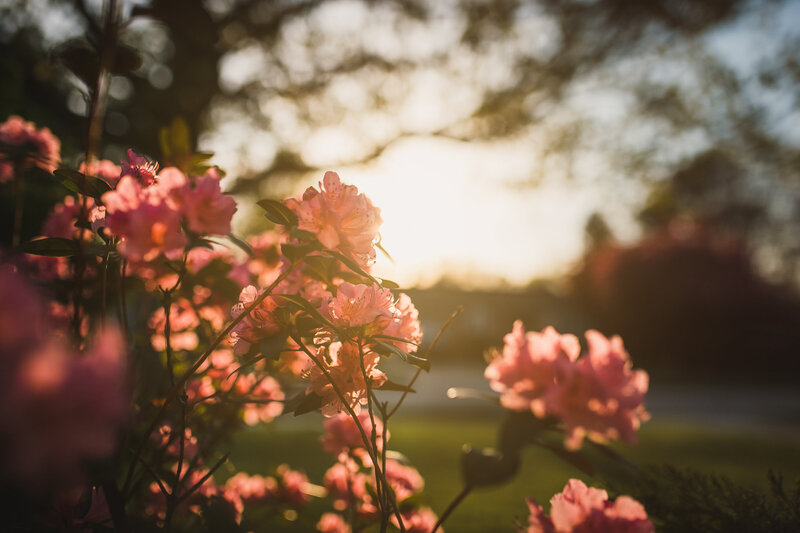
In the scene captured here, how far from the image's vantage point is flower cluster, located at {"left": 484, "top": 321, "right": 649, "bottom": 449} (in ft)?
2.75

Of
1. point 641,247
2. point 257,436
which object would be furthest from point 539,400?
point 641,247

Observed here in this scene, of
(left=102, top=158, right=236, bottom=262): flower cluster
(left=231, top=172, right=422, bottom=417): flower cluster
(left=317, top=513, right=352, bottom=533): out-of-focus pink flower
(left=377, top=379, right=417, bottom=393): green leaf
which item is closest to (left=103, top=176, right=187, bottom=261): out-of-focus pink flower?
(left=102, top=158, right=236, bottom=262): flower cluster

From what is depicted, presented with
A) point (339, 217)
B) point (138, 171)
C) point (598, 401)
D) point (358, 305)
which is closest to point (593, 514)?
point (598, 401)

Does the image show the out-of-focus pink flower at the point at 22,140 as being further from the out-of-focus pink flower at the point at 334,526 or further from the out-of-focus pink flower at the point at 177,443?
the out-of-focus pink flower at the point at 334,526

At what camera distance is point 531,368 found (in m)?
0.90

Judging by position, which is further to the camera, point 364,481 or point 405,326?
point 364,481

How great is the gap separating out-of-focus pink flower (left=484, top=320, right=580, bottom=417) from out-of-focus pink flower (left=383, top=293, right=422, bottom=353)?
6.0 inches

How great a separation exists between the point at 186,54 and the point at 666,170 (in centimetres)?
640

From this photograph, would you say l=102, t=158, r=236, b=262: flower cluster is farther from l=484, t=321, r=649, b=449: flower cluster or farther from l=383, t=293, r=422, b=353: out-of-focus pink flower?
l=484, t=321, r=649, b=449: flower cluster

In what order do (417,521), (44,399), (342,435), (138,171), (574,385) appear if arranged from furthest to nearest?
(342,435) < (417,521) < (138,171) < (574,385) < (44,399)

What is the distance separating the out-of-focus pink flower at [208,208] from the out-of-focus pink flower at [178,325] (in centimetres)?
76

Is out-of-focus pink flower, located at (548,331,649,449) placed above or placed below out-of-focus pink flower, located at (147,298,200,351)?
below

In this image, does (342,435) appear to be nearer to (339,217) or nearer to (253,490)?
(253,490)

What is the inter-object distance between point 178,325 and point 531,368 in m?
1.11
